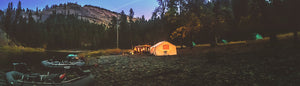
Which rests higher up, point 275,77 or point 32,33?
point 32,33

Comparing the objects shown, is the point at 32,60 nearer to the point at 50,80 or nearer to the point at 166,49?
the point at 166,49

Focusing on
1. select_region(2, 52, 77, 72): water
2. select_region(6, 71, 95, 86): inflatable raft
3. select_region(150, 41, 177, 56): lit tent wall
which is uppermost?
select_region(150, 41, 177, 56): lit tent wall

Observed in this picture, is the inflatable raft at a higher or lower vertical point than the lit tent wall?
lower

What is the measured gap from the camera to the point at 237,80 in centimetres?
734

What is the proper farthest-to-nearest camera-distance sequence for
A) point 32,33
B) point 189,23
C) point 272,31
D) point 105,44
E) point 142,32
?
1. point 32,33
2. point 105,44
3. point 142,32
4. point 189,23
5. point 272,31

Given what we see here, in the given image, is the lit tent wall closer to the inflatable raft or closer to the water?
the water

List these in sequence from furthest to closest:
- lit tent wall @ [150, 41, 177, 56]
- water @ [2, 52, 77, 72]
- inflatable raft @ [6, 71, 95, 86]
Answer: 1. lit tent wall @ [150, 41, 177, 56]
2. water @ [2, 52, 77, 72]
3. inflatable raft @ [6, 71, 95, 86]

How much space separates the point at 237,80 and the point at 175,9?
15.2 metres

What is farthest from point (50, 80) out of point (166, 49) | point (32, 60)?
point (32, 60)

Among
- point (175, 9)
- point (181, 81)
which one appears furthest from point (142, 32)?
point (181, 81)

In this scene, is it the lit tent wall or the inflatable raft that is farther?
the lit tent wall

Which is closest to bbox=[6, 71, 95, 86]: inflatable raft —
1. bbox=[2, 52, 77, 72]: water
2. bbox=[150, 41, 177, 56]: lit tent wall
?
bbox=[2, 52, 77, 72]: water

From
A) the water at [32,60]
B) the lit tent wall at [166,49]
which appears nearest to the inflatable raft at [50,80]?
the water at [32,60]

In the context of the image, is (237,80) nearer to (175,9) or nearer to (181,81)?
(181,81)
